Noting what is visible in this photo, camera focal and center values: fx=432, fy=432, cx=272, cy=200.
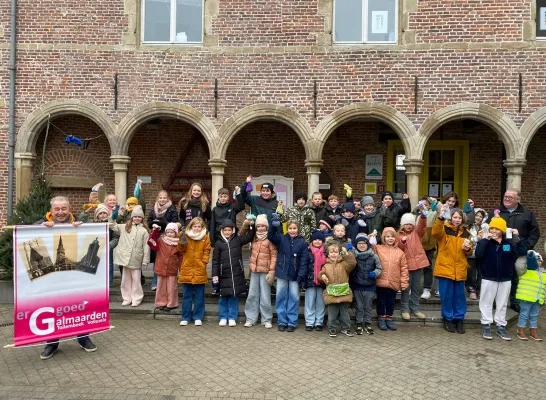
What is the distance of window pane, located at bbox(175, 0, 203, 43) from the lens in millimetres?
9969

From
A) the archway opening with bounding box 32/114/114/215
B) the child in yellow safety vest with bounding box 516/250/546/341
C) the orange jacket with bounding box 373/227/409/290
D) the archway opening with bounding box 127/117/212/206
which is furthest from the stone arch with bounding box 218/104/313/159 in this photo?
the child in yellow safety vest with bounding box 516/250/546/341

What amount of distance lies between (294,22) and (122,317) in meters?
7.03

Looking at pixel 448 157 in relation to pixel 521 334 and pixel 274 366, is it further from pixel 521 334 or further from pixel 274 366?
pixel 274 366

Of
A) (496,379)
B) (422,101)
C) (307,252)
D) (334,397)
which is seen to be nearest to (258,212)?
(307,252)

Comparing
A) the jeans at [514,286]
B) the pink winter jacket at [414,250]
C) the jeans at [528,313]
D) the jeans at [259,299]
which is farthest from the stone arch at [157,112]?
the jeans at [528,313]

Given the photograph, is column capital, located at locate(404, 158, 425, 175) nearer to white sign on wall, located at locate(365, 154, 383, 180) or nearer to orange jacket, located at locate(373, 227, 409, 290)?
white sign on wall, located at locate(365, 154, 383, 180)

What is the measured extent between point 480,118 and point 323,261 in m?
5.46

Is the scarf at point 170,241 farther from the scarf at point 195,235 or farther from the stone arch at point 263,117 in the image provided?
the stone arch at point 263,117

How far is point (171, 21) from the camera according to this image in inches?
392

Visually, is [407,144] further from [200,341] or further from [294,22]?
[200,341]

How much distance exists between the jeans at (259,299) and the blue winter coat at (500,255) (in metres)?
3.04

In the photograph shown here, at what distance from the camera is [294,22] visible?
9602 mm

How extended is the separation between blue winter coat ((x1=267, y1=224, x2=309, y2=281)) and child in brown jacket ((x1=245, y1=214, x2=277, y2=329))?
109mm

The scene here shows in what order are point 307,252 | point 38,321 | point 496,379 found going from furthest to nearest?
point 307,252 < point 38,321 < point 496,379
